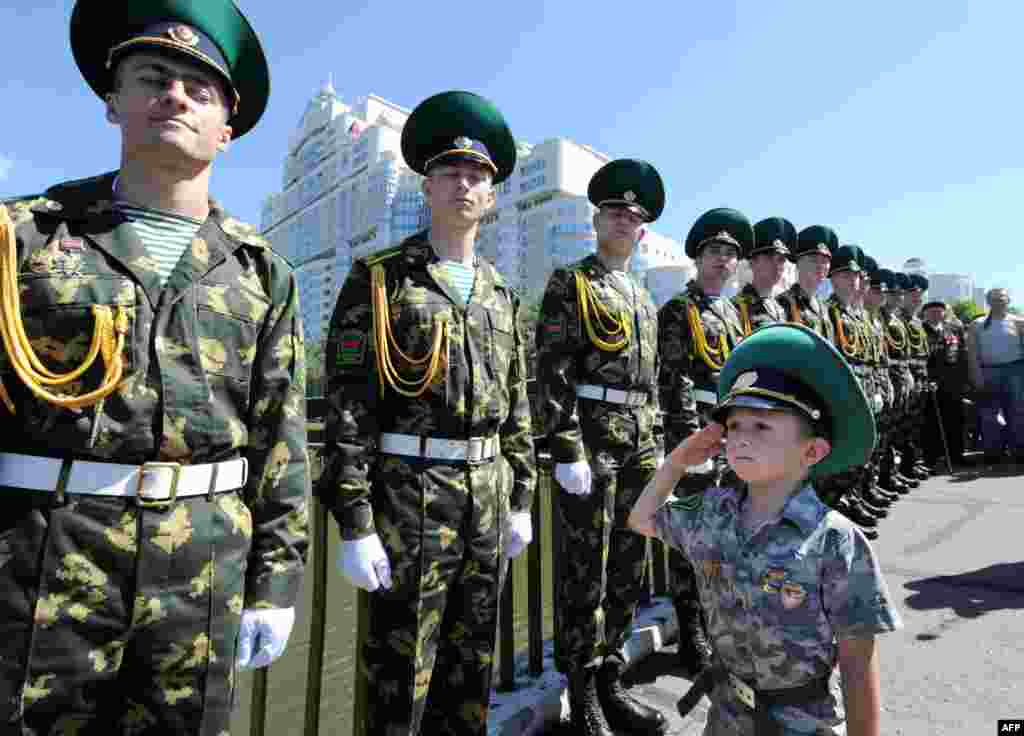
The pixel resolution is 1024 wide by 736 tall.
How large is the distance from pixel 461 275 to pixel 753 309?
339 cm

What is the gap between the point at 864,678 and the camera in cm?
161

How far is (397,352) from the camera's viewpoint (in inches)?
95.8

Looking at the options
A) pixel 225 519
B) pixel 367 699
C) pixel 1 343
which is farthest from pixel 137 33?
pixel 367 699

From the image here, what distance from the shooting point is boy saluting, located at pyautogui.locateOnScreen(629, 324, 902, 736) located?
165cm

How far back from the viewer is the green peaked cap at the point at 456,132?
276 cm

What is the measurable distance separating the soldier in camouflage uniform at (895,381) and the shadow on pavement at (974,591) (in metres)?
3.30

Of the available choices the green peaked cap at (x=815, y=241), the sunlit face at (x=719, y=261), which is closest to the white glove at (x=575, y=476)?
the sunlit face at (x=719, y=261)

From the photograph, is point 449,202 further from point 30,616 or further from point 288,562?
point 30,616

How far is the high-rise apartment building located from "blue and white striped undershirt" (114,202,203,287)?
7915cm

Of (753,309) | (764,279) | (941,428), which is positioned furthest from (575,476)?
(941,428)

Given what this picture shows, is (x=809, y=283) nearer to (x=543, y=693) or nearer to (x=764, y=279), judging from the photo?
(x=764, y=279)

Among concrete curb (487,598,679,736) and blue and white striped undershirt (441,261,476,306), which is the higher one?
blue and white striped undershirt (441,261,476,306)

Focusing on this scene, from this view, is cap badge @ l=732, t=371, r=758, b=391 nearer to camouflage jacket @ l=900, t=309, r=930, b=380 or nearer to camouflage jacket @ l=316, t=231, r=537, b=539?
camouflage jacket @ l=316, t=231, r=537, b=539

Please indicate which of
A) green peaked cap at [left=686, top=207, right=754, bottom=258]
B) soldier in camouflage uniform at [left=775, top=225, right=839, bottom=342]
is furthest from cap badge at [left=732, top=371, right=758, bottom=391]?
soldier in camouflage uniform at [left=775, top=225, right=839, bottom=342]
